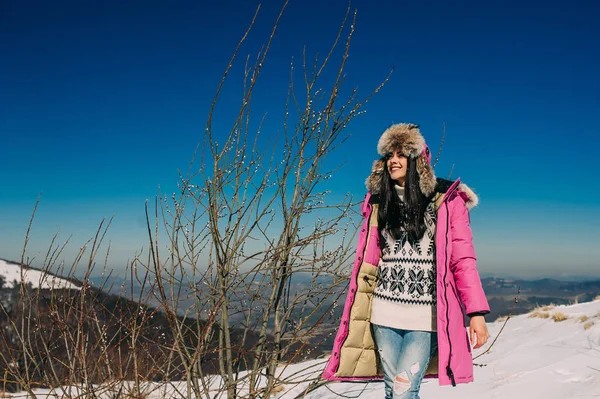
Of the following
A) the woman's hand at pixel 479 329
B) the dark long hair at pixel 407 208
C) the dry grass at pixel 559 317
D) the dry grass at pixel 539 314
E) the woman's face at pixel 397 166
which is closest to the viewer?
the woman's hand at pixel 479 329

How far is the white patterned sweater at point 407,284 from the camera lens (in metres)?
2.41

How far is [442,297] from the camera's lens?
2324mm

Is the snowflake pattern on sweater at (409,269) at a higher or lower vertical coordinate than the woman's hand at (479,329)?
higher

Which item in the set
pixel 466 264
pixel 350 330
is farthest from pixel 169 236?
pixel 466 264

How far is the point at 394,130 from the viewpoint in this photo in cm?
268

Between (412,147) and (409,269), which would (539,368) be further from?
(412,147)

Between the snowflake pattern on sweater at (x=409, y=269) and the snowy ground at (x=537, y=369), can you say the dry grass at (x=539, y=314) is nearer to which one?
the snowy ground at (x=537, y=369)

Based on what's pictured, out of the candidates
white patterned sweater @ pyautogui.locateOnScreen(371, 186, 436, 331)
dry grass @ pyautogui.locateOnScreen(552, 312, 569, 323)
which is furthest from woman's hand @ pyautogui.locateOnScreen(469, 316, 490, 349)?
dry grass @ pyautogui.locateOnScreen(552, 312, 569, 323)

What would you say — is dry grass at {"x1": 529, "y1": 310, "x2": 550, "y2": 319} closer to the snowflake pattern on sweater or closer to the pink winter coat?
the pink winter coat

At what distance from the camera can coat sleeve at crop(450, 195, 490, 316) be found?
7.50ft

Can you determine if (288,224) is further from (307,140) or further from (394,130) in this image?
(394,130)

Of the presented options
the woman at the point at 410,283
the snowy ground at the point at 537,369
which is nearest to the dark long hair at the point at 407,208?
the woman at the point at 410,283

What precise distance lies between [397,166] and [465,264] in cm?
66

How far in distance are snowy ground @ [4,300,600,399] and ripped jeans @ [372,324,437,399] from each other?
25.8 inches
